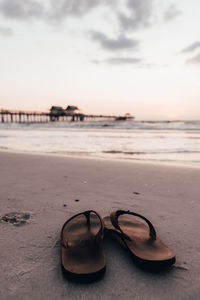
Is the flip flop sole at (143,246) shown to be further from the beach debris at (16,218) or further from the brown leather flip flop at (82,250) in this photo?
the beach debris at (16,218)

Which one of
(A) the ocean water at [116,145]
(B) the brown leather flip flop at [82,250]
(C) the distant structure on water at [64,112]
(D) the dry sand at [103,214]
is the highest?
(C) the distant structure on water at [64,112]

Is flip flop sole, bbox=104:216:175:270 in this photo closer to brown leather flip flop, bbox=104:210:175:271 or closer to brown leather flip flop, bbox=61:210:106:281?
brown leather flip flop, bbox=104:210:175:271

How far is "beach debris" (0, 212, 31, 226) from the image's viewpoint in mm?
1674

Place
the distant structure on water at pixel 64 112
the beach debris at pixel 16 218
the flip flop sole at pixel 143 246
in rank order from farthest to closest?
the distant structure on water at pixel 64 112
the beach debris at pixel 16 218
the flip flop sole at pixel 143 246

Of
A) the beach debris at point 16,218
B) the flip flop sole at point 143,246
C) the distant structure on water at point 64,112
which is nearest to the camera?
the flip flop sole at point 143,246

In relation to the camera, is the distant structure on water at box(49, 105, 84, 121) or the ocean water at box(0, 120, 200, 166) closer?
the ocean water at box(0, 120, 200, 166)

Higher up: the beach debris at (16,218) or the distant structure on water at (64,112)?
the distant structure on water at (64,112)

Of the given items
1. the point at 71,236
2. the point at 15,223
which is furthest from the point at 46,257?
the point at 15,223

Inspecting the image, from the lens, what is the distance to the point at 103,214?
73.3 inches

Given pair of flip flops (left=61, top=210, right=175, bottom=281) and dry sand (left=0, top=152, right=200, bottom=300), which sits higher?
pair of flip flops (left=61, top=210, right=175, bottom=281)

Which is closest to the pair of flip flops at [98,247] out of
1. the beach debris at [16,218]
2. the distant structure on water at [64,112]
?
the beach debris at [16,218]

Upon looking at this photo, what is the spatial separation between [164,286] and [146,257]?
0.55 ft

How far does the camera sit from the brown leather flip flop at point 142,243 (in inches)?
45.9

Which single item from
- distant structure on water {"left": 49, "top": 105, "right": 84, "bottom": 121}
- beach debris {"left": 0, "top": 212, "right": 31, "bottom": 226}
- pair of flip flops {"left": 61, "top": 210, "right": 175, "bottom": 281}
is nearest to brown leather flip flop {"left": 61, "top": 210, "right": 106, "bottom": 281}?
pair of flip flops {"left": 61, "top": 210, "right": 175, "bottom": 281}
